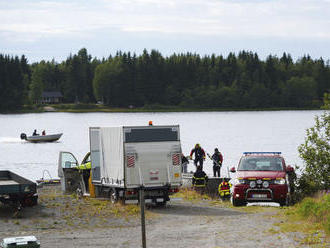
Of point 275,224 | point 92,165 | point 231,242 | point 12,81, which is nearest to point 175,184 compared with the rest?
point 92,165

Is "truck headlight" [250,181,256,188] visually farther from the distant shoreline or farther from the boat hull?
the distant shoreline

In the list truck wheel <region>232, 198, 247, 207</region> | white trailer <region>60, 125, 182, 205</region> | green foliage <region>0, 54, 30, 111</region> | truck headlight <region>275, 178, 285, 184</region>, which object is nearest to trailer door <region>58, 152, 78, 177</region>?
white trailer <region>60, 125, 182, 205</region>

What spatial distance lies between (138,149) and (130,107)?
577 feet

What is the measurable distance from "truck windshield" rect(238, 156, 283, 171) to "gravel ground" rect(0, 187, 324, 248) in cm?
174

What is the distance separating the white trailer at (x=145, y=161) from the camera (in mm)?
20422

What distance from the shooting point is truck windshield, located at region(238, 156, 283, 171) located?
21453mm

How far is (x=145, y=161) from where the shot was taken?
2059 cm

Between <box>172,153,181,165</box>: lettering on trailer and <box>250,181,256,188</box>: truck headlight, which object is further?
<box>172,153,181,165</box>: lettering on trailer

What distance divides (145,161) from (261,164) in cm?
399

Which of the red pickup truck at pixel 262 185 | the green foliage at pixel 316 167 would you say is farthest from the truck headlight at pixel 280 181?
the green foliage at pixel 316 167

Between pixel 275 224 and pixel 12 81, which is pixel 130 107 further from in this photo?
pixel 275 224

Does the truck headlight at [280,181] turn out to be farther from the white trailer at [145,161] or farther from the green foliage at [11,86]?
the green foliage at [11,86]

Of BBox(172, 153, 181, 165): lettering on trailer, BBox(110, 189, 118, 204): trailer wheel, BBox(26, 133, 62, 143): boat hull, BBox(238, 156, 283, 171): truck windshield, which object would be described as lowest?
BBox(110, 189, 118, 204): trailer wheel

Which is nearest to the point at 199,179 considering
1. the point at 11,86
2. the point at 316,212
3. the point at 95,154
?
the point at 95,154
